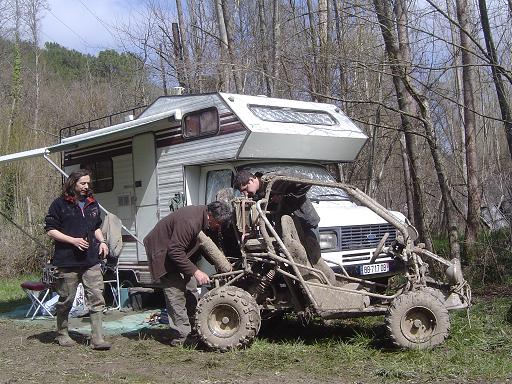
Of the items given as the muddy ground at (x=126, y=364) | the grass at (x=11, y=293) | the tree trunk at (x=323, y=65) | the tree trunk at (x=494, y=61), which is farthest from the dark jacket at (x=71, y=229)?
the tree trunk at (x=323, y=65)

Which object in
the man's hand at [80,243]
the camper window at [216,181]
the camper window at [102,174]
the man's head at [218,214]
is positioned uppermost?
the camper window at [102,174]

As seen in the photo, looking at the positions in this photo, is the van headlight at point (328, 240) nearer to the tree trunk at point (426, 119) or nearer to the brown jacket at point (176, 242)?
the brown jacket at point (176, 242)

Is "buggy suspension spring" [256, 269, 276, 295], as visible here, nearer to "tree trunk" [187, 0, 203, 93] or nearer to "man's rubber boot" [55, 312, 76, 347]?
"man's rubber boot" [55, 312, 76, 347]

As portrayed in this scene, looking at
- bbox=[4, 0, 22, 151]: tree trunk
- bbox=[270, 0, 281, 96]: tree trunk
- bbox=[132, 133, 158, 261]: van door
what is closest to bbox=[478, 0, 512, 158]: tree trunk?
bbox=[132, 133, 158, 261]: van door

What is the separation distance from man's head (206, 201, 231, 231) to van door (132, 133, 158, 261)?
264 centimetres

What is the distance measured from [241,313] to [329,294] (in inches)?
34.1

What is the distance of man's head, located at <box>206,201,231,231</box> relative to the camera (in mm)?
6426

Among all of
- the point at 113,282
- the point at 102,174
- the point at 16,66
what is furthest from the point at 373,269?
the point at 16,66

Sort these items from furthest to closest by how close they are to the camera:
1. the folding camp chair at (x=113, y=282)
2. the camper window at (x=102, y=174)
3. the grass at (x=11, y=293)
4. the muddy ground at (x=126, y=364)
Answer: the grass at (x=11, y=293) → the camper window at (x=102, y=174) → the folding camp chair at (x=113, y=282) → the muddy ground at (x=126, y=364)

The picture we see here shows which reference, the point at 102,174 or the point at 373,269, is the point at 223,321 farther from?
the point at 102,174

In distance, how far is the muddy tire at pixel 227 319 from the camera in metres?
6.14

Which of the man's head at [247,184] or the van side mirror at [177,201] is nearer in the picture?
the man's head at [247,184]

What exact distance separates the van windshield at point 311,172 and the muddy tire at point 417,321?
2.34 m

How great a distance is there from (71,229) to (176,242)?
1137 mm
